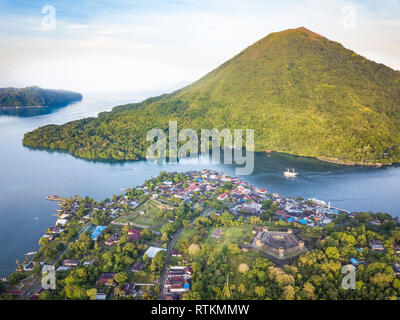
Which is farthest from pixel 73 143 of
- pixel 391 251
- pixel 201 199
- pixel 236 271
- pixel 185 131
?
pixel 391 251

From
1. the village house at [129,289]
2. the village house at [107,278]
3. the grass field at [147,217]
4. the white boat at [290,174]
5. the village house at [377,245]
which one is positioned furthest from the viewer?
the white boat at [290,174]

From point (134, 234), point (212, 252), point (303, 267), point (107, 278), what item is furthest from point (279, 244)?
point (107, 278)

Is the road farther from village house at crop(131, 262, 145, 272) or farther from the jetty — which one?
the jetty

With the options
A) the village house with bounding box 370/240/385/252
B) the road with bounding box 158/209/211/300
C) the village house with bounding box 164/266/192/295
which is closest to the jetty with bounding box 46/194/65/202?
the road with bounding box 158/209/211/300

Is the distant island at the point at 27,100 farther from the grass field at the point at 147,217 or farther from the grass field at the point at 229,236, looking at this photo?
the grass field at the point at 229,236

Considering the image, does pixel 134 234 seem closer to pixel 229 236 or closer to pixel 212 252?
pixel 212 252

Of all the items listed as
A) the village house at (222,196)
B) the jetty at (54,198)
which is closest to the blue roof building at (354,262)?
the village house at (222,196)
